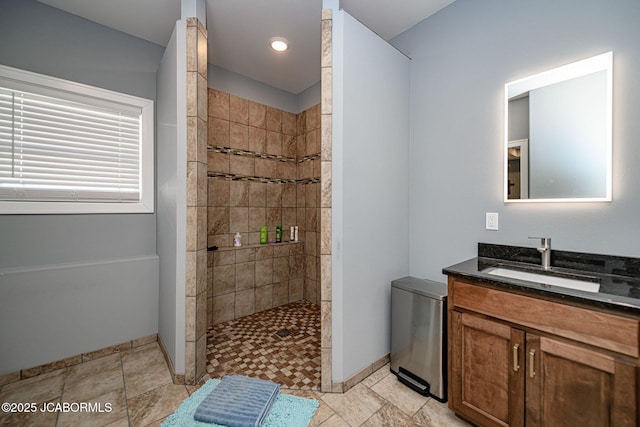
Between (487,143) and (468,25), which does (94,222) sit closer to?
(487,143)

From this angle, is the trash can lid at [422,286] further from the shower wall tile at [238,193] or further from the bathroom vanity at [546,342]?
the shower wall tile at [238,193]

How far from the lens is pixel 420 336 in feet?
5.96

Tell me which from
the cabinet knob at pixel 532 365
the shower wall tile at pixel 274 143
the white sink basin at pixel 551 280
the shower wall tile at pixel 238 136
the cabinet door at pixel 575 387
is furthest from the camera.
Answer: the shower wall tile at pixel 274 143

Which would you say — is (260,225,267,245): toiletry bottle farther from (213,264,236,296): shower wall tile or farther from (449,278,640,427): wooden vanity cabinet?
(449,278,640,427): wooden vanity cabinet

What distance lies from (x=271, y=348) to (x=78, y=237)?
1.90 metres

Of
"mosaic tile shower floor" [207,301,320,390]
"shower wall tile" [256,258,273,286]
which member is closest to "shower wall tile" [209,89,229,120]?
"shower wall tile" [256,258,273,286]

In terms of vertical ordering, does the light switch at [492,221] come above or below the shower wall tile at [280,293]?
above

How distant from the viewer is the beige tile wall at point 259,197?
2.98 m

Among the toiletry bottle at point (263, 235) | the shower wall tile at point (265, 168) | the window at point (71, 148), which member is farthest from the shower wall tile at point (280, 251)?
the window at point (71, 148)

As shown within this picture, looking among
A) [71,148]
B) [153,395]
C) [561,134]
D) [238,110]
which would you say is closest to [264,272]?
[153,395]

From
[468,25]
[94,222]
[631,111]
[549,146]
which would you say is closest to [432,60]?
[468,25]

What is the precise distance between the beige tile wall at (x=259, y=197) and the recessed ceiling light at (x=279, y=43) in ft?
2.70

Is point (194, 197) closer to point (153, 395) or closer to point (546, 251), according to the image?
point (153, 395)

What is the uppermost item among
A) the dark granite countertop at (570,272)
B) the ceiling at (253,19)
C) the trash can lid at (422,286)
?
the ceiling at (253,19)
